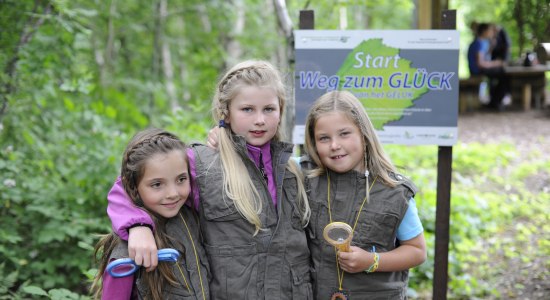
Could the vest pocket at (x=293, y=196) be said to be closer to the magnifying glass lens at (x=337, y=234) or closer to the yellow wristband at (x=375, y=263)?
Result: the magnifying glass lens at (x=337, y=234)

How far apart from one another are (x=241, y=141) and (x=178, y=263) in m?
0.61

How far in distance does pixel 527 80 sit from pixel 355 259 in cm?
1022


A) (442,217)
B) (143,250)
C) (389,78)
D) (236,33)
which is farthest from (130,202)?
(236,33)

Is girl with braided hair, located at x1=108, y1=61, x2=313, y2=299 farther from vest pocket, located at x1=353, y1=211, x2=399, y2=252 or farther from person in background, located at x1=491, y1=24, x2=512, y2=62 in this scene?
person in background, located at x1=491, y1=24, x2=512, y2=62

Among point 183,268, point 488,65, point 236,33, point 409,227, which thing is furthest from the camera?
point 488,65

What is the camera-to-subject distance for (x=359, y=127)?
103 inches

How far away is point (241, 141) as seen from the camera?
2482 mm

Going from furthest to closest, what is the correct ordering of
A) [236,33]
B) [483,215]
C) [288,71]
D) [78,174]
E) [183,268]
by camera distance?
1. [236,33]
2. [483,215]
3. [78,174]
4. [288,71]
5. [183,268]

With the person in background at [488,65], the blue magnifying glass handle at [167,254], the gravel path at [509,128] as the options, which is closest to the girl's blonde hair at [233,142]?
the blue magnifying glass handle at [167,254]

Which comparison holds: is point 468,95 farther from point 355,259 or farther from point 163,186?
point 163,186

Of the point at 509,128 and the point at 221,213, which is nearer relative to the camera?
the point at 221,213

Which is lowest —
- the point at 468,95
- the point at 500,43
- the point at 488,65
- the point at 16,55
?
the point at 468,95

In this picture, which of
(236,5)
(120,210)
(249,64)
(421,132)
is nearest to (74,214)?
(120,210)

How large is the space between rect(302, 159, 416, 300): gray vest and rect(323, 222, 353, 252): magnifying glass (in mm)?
164
